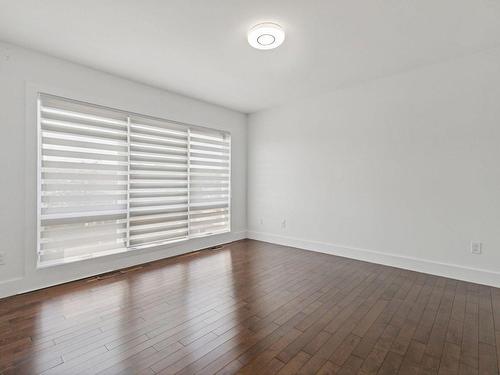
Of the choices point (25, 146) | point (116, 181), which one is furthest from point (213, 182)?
point (25, 146)

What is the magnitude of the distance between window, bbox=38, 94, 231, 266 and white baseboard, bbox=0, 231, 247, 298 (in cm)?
12

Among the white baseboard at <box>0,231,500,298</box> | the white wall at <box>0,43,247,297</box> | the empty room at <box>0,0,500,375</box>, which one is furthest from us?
the white baseboard at <box>0,231,500,298</box>

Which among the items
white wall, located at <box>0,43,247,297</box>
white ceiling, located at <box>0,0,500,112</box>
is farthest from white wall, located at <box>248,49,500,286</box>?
white wall, located at <box>0,43,247,297</box>

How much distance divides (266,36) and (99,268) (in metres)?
3.33

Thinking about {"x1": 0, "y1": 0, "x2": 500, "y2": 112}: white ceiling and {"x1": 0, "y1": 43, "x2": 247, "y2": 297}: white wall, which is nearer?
{"x1": 0, "y1": 0, "x2": 500, "y2": 112}: white ceiling

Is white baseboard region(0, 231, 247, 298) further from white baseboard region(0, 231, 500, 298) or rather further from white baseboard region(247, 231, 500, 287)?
white baseboard region(247, 231, 500, 287)

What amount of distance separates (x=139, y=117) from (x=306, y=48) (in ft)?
7.92

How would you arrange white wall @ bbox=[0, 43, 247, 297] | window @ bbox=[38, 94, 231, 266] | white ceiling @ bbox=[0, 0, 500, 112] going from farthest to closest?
window @ bbox=[38, 94, 231, 266] → white wall @ bbox=[0, 43, 247, 297] → white ceiling @ bbox=[0, 0, 500, 112]

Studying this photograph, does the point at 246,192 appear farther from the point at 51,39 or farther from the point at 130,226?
the point at 51,39

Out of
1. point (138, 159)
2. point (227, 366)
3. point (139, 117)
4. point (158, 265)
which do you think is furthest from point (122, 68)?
point (227, 366)

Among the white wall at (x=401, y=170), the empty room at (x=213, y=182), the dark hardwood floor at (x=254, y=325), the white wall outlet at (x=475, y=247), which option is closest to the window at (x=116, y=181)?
the empty room at (x=213, y=182)

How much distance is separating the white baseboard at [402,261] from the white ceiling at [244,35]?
2.51 m

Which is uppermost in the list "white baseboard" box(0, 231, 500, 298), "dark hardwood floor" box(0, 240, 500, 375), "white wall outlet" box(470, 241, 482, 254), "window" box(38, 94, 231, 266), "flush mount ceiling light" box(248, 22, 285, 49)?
"flush mount ceiling light" box(248, 22, 285, 49)

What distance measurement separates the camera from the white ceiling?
6.86 feet
